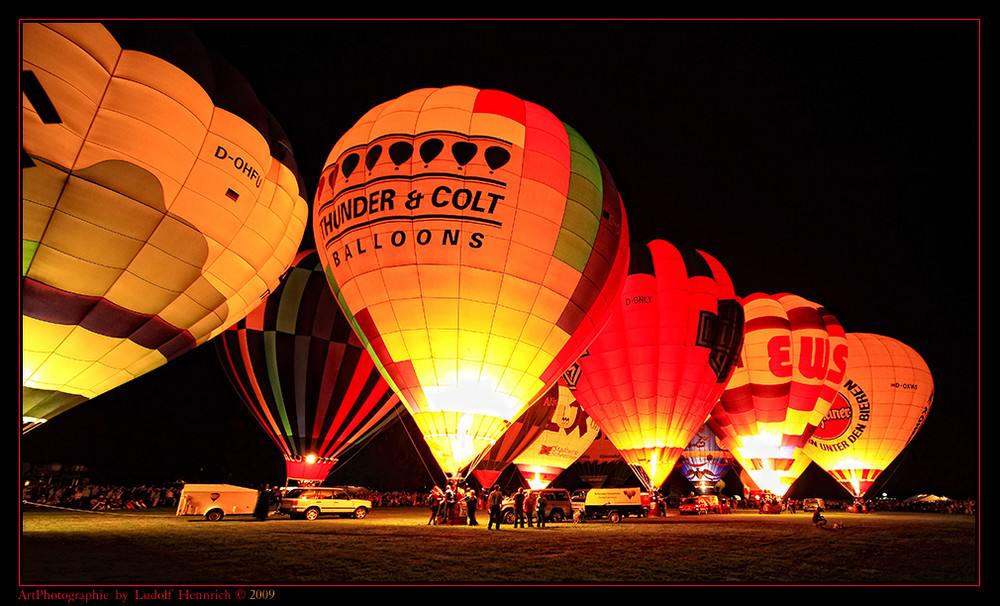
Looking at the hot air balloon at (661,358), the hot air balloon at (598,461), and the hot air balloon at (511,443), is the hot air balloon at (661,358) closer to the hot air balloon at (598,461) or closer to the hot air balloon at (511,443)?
the hot air balloon at (511,443)

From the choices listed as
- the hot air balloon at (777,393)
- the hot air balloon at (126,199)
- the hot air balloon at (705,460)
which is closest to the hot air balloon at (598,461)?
the hot air balloon at (705,460)

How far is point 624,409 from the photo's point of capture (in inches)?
773

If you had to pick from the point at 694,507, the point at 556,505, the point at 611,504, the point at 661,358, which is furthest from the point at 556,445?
the point at 661,358

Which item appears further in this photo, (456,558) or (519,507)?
(519,507)

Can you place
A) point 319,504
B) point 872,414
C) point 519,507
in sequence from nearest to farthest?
point 519,507 < point 319,504 < point 872,414

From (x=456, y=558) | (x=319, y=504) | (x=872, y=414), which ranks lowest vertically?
(x=319, y=504)

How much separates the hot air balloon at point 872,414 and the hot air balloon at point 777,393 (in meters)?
5.02

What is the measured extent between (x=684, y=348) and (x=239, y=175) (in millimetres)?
13321

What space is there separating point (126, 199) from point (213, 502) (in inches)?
347

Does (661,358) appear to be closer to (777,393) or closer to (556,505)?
(556,505)

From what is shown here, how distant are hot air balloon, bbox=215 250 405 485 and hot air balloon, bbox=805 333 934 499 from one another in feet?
68.0

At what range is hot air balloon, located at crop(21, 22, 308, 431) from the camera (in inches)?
332

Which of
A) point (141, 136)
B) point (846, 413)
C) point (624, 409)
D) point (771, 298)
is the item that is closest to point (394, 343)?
point (141, 136)

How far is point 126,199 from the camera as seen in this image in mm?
9000
